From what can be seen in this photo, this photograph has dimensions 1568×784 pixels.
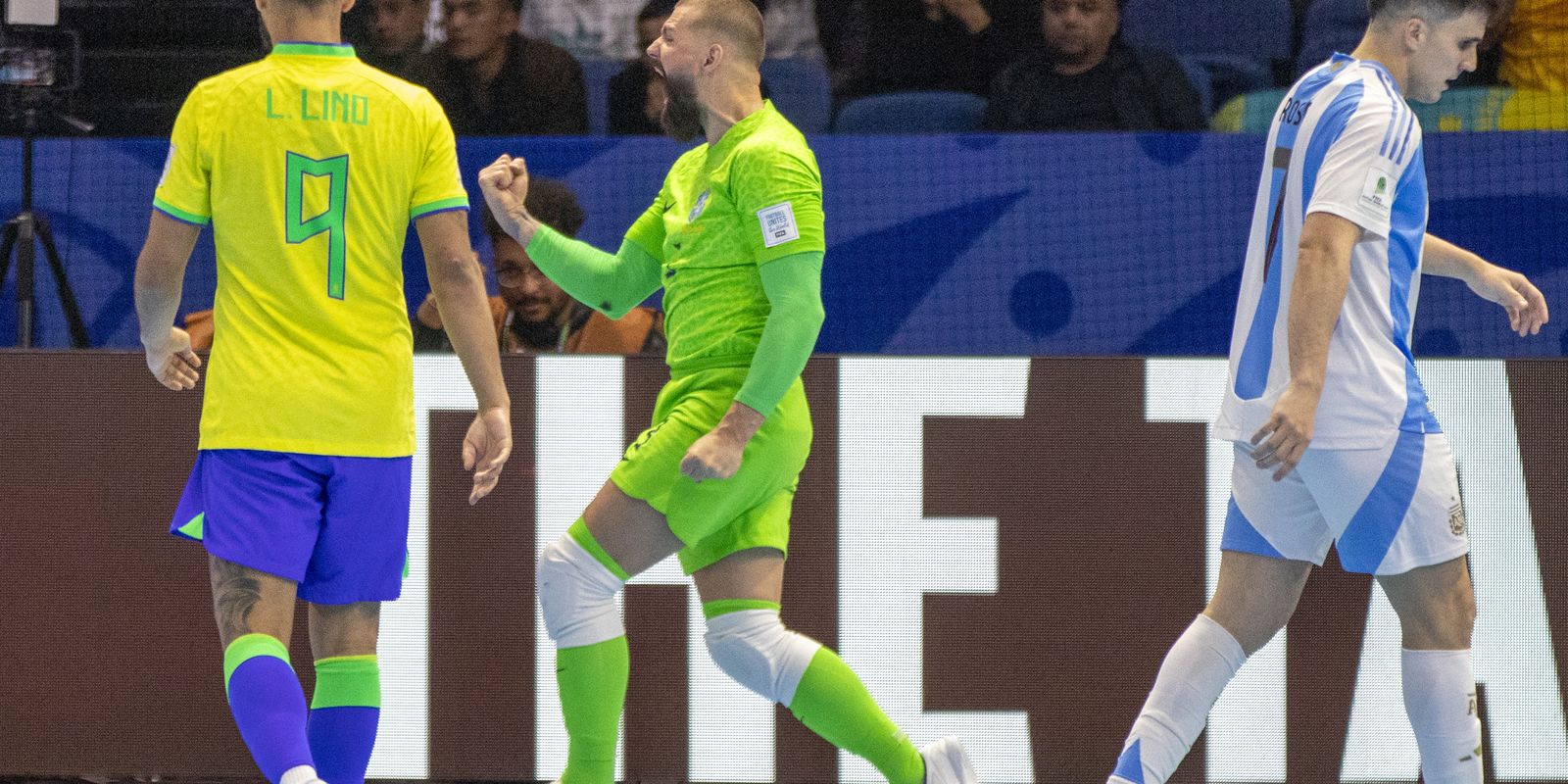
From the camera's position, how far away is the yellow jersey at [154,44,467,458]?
120 inches

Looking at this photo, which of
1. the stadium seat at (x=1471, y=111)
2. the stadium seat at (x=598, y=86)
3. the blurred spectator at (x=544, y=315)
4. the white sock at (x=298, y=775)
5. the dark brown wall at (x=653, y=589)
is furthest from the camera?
the stadium seat at (x=598, y=86)

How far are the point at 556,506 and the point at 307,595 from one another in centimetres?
120

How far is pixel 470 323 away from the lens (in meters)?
3.21

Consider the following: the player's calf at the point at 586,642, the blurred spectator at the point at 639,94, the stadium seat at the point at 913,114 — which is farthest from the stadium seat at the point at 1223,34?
the player's calf at the point at 586,642

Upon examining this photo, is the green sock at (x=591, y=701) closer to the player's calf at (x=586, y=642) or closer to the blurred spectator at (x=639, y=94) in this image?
the player's calf at (x=586, y=642)

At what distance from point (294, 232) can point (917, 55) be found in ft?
10.4

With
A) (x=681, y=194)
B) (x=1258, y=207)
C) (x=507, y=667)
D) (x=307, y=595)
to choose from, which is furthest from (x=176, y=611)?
(x=1258, y=207)

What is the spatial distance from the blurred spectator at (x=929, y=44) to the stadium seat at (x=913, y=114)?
8 cm

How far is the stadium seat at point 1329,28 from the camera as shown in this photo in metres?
5.63

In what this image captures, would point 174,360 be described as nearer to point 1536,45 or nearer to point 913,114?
point 913,114

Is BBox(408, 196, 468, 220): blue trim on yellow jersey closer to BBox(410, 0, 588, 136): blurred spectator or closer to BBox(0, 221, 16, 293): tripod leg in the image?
BBox(0, 221, 16, 293): tripod leg

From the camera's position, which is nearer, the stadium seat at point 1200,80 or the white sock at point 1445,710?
the white sock at point 1445,710

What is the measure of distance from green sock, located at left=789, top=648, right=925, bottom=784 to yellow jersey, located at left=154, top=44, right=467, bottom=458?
0.95 m

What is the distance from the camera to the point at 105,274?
5.38 meters
